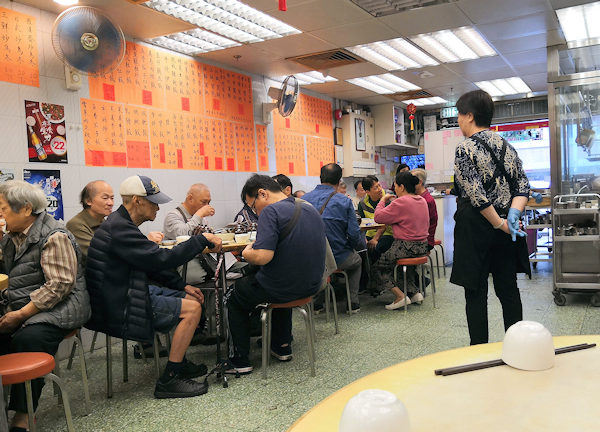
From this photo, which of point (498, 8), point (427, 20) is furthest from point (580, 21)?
point (427, 20)

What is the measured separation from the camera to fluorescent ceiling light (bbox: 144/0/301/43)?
13.6ft

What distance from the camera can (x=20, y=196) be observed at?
2453mm

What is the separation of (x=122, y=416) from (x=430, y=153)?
804 centimetres

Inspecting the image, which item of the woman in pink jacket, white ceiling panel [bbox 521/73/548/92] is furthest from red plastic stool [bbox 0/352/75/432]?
white ceiling panel [bbox 521/73/548/92]

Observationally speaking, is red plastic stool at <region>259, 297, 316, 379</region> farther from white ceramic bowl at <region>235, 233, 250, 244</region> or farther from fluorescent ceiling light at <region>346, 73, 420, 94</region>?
fluorescent ceiling light at <region>346, 73, 420, 94</region>

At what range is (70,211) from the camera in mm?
4031

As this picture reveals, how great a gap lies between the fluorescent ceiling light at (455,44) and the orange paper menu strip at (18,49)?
372 centimetres

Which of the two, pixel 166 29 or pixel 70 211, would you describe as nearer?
pixel 70 211

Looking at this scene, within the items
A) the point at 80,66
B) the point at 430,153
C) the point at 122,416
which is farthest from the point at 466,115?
the point at 430,153

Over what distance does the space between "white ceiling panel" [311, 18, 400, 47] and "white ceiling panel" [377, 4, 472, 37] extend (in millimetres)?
94

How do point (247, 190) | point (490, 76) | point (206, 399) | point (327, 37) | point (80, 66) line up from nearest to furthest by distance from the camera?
point (206, 399), point (247, 190), point (80, 66), point (327, 37), point (490, 76)

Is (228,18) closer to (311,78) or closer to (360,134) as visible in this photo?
(311,78)

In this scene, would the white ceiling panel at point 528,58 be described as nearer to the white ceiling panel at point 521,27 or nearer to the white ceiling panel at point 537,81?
the white ceiling panel at point 537,81

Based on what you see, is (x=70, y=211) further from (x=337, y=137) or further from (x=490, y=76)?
(x=490, y=76)
